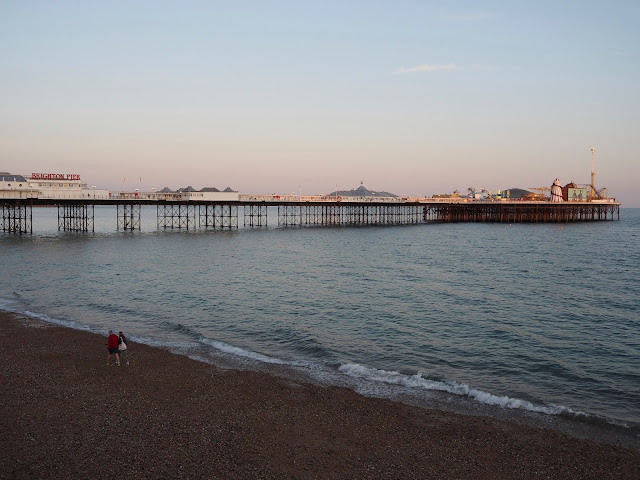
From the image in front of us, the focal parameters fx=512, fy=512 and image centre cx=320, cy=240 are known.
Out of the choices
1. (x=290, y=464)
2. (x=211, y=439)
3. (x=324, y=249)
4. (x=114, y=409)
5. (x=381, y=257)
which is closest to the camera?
(x=290, y=464)

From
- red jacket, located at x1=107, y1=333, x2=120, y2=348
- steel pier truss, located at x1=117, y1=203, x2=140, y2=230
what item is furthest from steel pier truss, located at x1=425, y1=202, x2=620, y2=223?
red jacket, located at x1=107, y1=333, x2=120, y2=348

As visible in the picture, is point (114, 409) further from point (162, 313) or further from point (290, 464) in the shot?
point (162, 313)

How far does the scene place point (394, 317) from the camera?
25.3 metres

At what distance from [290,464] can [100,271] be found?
33.3m

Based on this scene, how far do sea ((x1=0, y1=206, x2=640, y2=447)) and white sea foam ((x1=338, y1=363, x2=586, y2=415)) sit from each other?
2.2 inches

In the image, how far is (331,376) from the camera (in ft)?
54.4

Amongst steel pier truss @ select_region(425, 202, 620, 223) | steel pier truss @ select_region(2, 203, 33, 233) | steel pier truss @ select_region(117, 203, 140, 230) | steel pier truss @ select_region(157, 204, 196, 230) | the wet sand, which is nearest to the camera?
the wet sand

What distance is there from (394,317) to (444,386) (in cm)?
960

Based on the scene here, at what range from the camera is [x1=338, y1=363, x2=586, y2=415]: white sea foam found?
14.1 m

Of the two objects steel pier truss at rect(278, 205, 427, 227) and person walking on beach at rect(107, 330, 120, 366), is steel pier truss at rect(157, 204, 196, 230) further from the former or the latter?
person walking on beach at rect(107, 330, 120, 366)

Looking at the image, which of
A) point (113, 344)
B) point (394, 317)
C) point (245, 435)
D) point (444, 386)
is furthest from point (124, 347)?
point (394, 317)

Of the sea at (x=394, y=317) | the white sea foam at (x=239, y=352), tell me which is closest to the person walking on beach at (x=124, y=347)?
the sea at (x=394, y=317)

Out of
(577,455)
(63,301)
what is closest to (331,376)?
(577,455)

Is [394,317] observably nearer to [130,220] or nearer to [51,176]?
[51,176]
